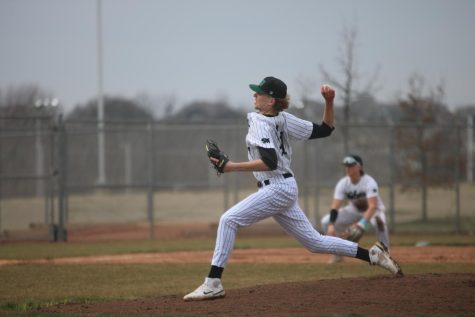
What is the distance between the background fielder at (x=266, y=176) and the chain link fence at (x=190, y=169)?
35.5ft

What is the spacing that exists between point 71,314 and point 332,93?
10.9ft

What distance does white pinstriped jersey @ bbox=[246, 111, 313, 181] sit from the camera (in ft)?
23.6

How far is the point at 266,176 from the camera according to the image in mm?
7395

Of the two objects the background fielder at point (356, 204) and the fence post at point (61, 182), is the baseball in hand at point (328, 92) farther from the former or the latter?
the fence post at point (61, 182)

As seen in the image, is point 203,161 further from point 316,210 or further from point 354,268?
point 354,268

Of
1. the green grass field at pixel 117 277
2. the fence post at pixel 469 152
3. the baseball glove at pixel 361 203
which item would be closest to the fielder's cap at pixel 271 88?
the green grass field at pixel 117 277

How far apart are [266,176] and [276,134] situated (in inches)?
16.7

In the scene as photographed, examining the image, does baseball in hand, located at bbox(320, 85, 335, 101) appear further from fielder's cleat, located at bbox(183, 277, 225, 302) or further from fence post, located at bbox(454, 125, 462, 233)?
fence post, located at bbox(454, 125, 462, 233)

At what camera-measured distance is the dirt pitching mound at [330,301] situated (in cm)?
662

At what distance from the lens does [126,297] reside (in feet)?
28.2

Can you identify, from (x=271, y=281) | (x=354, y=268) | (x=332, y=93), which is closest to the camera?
(x=332, y=93)

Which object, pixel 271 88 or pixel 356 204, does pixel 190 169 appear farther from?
pixel 271 88

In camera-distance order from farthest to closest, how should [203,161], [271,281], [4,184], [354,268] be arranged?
1. [203,161]
2. [4,184]
3. [354,268]
4. [271,281]

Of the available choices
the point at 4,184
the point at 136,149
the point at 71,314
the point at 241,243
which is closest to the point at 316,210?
the point at 241,243
